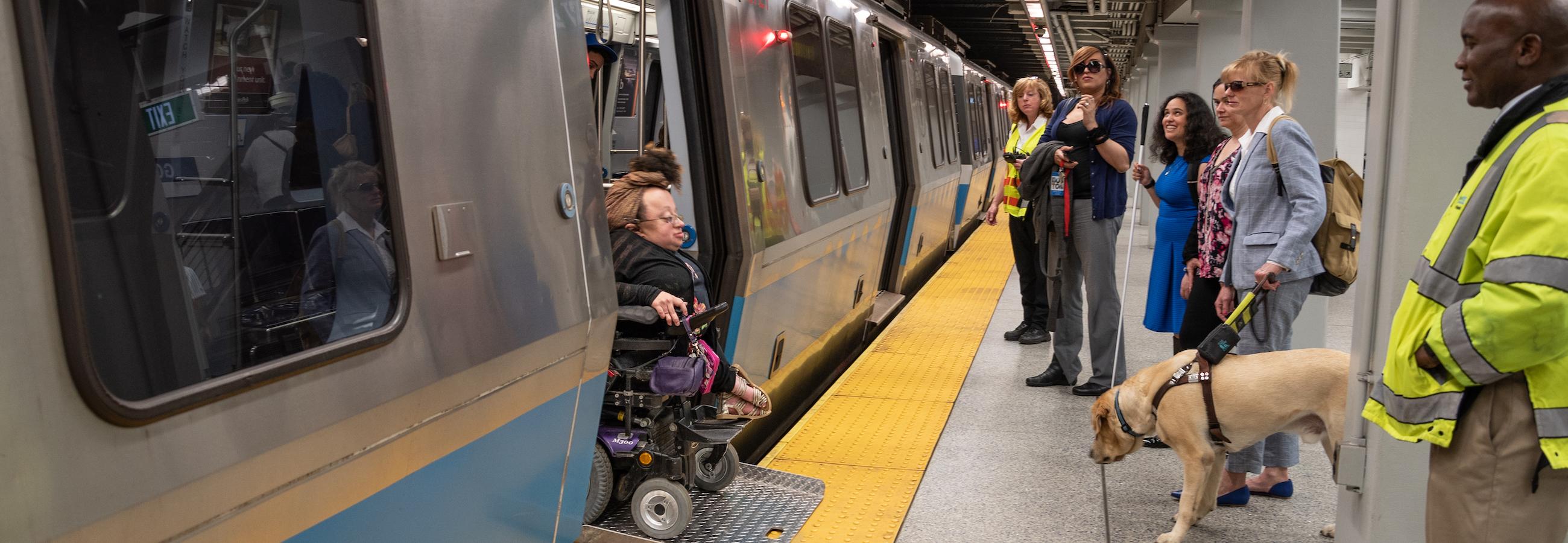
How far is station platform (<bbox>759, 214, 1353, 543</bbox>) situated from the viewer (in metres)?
3.71

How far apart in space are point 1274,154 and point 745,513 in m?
2.13

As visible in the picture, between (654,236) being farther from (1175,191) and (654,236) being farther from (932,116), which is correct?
(932,116)

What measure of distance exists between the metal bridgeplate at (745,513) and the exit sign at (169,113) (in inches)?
84.5

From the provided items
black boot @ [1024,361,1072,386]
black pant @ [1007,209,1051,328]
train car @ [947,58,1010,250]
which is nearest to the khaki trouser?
black boot @ [1024,361,1072,386]

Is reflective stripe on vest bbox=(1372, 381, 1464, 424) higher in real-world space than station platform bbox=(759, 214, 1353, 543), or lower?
higher

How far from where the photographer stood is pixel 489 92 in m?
2.25

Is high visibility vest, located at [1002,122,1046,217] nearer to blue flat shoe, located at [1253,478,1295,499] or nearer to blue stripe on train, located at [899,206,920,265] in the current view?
blue stripe on train, located at [899,206,920,265]

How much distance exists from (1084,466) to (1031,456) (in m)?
0.23

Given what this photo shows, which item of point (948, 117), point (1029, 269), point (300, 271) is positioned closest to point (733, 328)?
point (300, 271)

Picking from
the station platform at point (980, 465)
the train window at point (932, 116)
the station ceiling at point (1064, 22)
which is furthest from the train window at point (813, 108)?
the train window at point (932, 116)

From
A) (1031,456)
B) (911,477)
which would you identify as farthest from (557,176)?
(1031,456)

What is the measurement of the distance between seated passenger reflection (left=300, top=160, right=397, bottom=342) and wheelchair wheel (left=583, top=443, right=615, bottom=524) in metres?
1.59

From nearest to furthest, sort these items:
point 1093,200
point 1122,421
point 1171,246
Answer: point 1122,421 → point 1171,246 → point 1093,200

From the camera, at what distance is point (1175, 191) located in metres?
4.29
